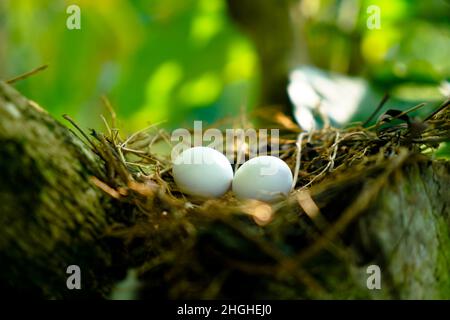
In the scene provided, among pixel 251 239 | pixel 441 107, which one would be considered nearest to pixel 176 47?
pixel 441 107

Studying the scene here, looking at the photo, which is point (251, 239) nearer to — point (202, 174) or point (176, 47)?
point (202, 174)

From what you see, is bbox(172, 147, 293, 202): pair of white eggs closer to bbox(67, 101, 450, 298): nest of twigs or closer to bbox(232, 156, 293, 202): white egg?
bbox(232, 156, 293, 202): white egg

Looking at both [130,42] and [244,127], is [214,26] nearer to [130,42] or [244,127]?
[130,42]

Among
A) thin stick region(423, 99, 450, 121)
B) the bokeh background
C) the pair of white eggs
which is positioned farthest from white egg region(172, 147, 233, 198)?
the bokeh background

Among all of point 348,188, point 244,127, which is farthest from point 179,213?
point 244,127

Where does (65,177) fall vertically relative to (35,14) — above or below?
below

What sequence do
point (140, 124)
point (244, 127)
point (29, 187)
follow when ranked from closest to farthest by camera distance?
point (29, 187) → point (244, 127) → point (140, 124)

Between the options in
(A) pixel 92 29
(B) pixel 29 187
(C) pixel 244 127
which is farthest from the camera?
(A) pixel 92 29

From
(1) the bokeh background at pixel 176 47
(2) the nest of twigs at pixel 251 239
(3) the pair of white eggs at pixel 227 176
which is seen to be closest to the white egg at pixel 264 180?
(3) the pair of white eggs at pixel 227 176
